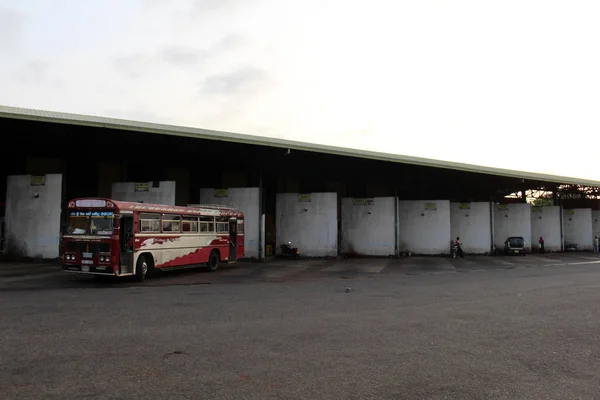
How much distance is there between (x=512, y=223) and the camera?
4491cm

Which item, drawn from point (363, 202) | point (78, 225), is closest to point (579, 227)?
point (363, 202)

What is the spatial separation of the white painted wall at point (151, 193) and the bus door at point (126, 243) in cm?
1066

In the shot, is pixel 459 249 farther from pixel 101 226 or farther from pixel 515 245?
pixel 101 226

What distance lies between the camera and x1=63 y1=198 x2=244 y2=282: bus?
1711cm

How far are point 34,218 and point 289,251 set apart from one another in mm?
16382

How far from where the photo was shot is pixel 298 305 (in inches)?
483

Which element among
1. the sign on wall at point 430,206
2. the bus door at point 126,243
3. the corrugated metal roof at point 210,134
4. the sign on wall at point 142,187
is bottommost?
the bus door at point 126,243

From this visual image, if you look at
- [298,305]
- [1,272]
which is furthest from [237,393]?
[1,272]

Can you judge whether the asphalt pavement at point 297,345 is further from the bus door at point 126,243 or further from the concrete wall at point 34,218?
the concrete wall at point 34,218

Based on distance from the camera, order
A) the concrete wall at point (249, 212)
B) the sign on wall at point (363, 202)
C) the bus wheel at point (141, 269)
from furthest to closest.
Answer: the sign on wall at point (363, 202) < the concrete wall at point (249, 212) < the bus wheel at point (141, 269)

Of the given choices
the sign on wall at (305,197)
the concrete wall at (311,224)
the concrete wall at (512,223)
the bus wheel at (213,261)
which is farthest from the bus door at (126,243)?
the concrete wall at (512,223)

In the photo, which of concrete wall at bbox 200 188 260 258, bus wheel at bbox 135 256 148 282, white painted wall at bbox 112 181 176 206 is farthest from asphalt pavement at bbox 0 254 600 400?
concrete wall at bbox 200 188 260 258

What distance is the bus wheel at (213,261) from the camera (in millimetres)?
23125

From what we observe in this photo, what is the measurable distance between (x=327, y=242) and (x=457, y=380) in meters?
27.5
